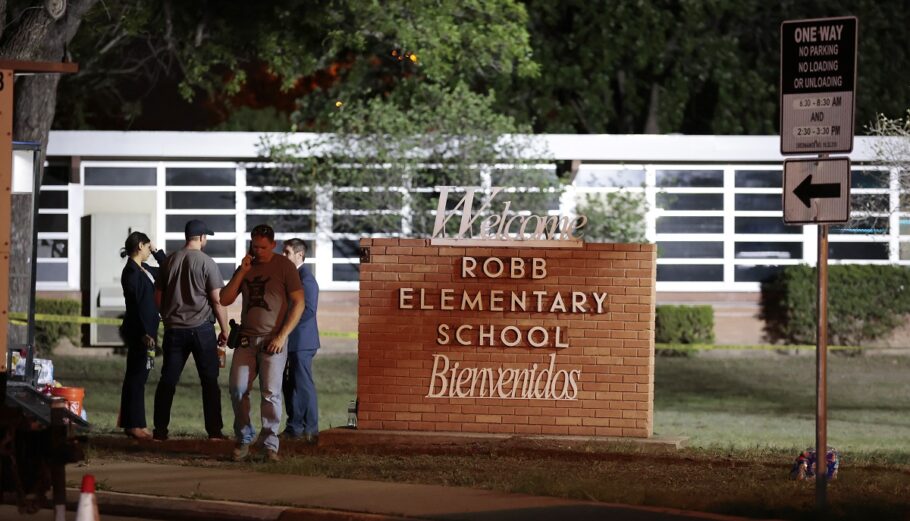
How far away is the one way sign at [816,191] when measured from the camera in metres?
9.58

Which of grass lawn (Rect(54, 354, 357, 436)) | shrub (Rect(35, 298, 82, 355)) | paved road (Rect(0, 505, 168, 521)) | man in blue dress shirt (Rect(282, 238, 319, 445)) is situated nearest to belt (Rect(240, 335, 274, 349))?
man in blue dress shirt (Rect(282, 238, 319, 445))

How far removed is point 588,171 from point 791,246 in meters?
3.88

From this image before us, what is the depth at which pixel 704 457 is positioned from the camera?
1270 cm

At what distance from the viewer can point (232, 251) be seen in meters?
27.3

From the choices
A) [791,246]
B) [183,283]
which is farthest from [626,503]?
[791,246]

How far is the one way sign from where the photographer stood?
958cm

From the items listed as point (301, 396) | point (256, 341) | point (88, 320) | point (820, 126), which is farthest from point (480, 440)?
point (88, 320)

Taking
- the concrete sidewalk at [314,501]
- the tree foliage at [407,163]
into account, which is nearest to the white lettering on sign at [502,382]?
the concrete sidewalk at [314,501]

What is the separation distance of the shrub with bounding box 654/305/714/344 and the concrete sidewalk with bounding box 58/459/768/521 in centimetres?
1583

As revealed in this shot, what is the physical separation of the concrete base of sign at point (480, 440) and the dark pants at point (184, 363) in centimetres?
102

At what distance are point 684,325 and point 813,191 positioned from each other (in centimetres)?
1716

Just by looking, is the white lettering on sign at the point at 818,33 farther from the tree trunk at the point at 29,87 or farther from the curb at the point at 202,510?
the tree trunk at the point at 29,87

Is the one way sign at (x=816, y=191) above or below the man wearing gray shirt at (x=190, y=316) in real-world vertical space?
above

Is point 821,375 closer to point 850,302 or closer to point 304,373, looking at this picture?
point 304,373
